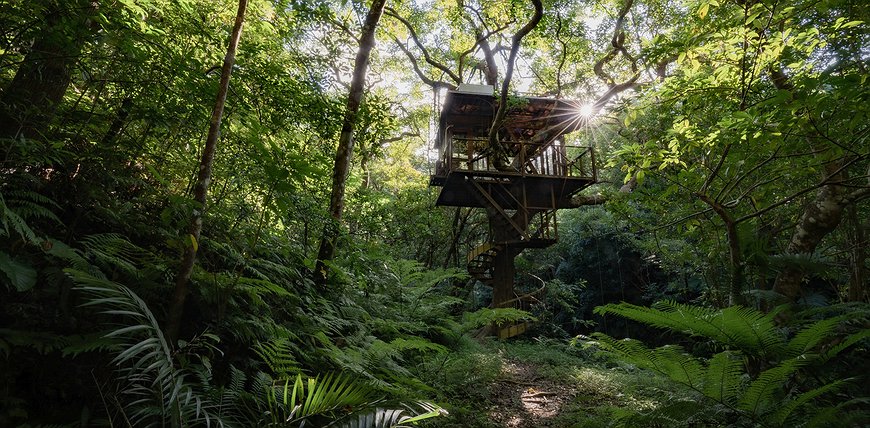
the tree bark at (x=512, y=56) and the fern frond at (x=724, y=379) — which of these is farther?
the tree bark at (x=512, y=56)

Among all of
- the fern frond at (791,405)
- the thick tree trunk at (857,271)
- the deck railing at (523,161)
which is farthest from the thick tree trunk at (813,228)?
the deck railing at (523,161)

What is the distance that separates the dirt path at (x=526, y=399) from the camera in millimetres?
4605

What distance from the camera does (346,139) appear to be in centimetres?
529

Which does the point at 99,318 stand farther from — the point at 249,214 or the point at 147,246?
the point at 249,214

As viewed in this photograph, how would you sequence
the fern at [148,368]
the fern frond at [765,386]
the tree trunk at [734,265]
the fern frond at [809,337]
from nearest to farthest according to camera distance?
the fern at [148,368], the fern frond at [765,386], the fern frond at [809,337], the tree trunk at [734,265]

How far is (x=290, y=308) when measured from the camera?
13.1 feet

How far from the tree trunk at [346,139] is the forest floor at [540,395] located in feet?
7.56

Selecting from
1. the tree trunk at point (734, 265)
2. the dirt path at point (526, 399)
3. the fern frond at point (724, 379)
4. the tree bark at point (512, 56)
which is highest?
the tree bark at point (512, 56)

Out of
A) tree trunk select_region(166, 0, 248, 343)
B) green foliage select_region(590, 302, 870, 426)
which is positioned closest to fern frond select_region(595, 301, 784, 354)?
green foliage select_region(590, 302, 870, 426)

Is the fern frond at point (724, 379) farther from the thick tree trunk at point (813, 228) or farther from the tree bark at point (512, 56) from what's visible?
the tree bark at point (512, 56)

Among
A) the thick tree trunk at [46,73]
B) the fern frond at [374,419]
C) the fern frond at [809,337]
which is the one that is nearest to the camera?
the fern frond at [374,419]

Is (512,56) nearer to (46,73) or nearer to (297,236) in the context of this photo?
(297,236)

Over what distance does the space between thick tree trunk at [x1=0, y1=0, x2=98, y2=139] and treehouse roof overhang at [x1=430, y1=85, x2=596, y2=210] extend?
8109mm

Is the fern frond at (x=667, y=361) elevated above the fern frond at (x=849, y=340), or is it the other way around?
the fern frond at (x=849, y=340)
